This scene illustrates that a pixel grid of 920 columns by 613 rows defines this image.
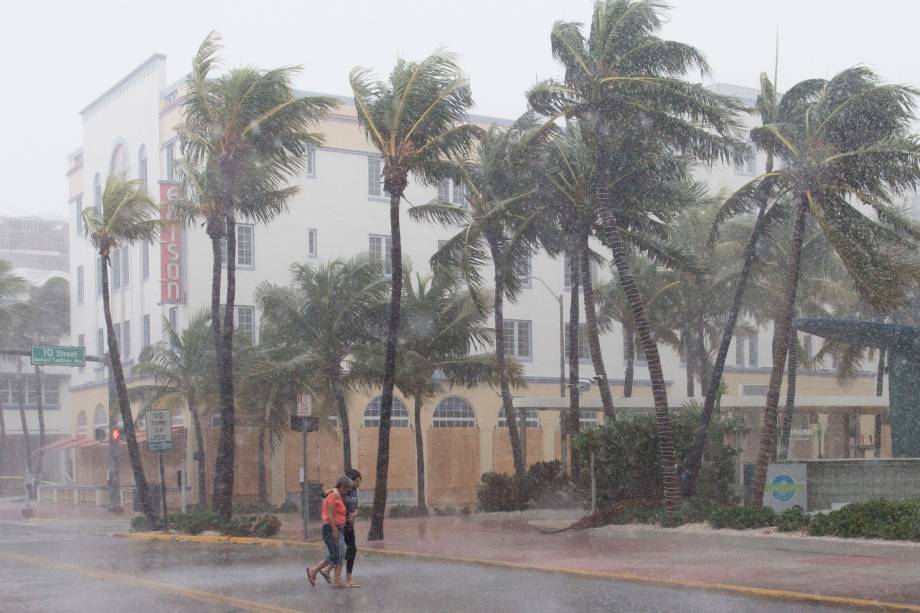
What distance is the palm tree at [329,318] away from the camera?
115ft

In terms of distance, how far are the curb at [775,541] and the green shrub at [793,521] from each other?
0.26 metres

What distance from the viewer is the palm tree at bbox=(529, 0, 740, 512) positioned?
23891 millimetres

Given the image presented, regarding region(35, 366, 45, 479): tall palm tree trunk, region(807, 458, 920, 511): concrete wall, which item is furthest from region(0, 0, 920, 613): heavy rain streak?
region(35, 366, 45, 479): tall palm tree trunk

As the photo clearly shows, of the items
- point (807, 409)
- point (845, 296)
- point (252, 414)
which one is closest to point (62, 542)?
point (252, 414)

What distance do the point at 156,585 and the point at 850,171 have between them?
1431 centimetres

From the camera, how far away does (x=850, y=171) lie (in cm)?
2248

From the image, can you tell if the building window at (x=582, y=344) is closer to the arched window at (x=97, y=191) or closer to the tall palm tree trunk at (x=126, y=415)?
the arched window at (x=97, y=191)

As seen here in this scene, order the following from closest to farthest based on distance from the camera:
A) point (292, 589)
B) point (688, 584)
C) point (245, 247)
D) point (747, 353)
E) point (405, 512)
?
point (688, 584), point (292, 589), point (405, 512), point (245, 247), point (747, 353)

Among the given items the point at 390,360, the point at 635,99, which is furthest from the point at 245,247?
the point at 635,99

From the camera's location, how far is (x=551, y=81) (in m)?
24.8

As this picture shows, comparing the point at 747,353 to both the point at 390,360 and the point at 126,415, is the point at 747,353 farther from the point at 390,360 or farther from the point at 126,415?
the point at 390,360

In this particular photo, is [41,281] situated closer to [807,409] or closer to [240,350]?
[240,350]

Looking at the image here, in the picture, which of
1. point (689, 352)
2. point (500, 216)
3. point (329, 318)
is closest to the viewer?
point (500, 216)

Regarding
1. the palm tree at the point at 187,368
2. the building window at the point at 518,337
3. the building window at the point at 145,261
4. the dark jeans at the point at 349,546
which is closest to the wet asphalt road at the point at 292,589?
the dark jeans at the point at 349,546
